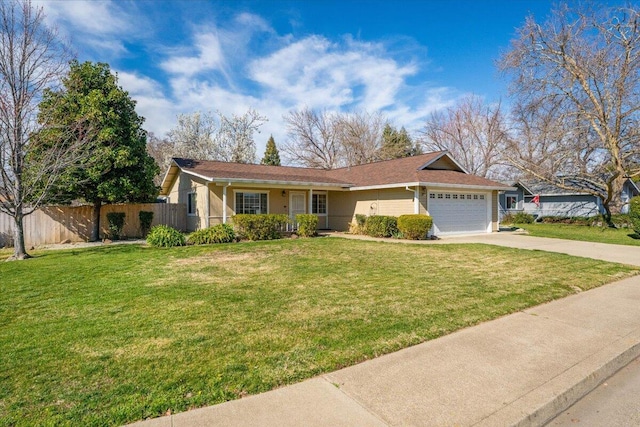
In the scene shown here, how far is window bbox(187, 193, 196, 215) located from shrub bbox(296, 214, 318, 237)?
5.85 m

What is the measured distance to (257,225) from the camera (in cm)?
1457

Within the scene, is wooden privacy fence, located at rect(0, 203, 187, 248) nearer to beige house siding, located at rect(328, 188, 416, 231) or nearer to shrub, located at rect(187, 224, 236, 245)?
shrub, located at rect(187, 224, 236, 245)

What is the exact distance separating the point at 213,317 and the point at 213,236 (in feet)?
29.6

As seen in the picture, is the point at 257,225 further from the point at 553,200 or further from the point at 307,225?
the point at 553,200

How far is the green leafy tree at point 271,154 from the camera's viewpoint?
44469mm

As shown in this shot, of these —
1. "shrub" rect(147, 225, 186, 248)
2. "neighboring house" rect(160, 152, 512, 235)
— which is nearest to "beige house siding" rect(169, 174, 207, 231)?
"neighboring house" rect(160, 152, 512, 235)

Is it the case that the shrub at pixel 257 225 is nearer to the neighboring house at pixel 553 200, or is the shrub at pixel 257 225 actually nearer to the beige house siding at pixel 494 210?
the beige house siding at pixel 494 210

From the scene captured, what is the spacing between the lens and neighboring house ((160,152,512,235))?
52.2ft

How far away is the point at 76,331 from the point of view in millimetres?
4270

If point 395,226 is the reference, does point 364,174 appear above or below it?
above

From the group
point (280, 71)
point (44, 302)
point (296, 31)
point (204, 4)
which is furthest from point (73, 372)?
point (280, 71)

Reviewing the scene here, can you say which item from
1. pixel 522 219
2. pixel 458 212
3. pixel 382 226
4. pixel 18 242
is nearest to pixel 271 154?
pixel 522 219

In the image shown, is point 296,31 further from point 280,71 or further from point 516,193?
point 516,193

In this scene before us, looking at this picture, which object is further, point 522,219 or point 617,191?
point 522,219
